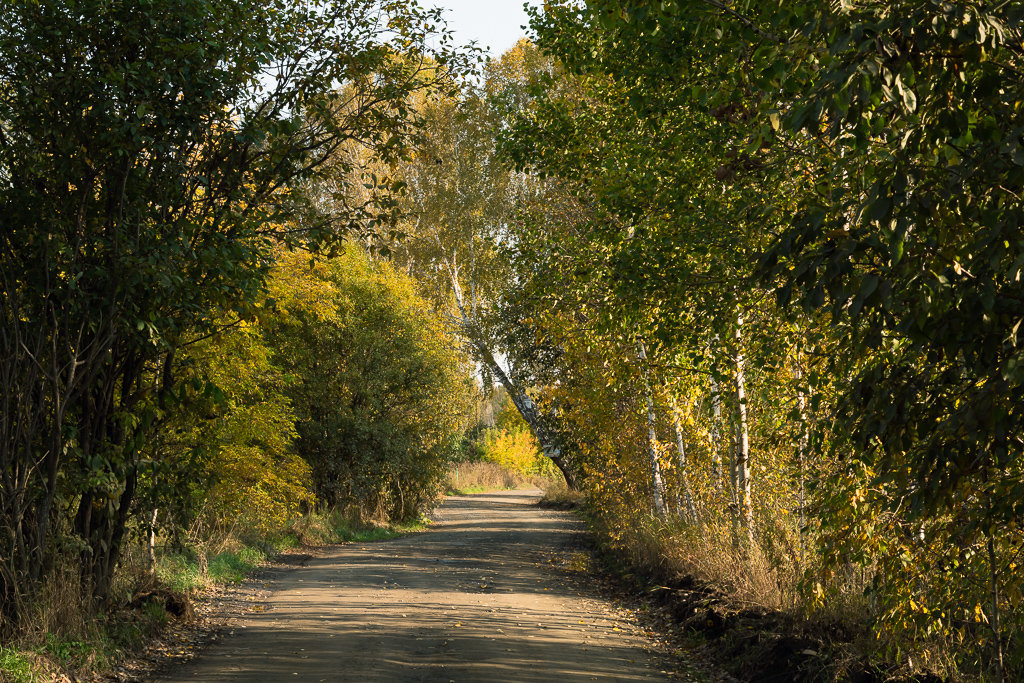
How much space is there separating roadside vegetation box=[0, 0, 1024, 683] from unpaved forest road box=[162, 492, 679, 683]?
1184 millimetres

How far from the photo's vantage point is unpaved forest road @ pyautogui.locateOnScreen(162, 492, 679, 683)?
9.04 metres

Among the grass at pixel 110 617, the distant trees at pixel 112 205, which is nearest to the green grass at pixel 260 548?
the grass at pixel 110 617

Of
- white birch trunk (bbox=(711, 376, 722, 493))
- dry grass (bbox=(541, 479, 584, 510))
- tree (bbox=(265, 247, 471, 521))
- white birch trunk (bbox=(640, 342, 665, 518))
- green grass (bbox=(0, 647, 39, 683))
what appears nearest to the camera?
green grass (bbox=(0, 647, 39, 683))

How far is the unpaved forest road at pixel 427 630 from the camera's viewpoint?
904 cm

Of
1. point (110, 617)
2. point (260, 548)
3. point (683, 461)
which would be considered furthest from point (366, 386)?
point (110, 617)

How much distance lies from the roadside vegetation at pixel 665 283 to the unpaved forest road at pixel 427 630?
1.18 meters

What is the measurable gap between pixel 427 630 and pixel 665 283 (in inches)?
213

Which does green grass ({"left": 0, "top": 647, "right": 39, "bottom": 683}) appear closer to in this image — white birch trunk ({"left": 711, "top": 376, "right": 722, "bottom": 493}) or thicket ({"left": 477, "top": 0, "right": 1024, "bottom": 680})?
thicket ({"left": 477, "top": 0, "right": 1024, "bottom": 680})

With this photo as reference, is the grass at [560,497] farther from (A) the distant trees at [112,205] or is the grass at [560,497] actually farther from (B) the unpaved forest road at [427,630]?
(A) the distant trees at [112,205]

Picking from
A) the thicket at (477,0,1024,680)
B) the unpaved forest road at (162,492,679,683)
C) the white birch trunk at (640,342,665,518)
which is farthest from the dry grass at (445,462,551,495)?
the thicket at (477,0,1024,680)

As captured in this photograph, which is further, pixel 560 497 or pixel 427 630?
pixel 560 497

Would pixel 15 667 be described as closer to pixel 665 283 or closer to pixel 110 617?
pixel 110 617

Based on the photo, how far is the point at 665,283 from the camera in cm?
873

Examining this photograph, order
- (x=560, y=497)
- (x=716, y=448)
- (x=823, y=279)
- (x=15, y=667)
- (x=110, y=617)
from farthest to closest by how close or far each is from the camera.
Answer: (x=560, y=497), (x=716, y=448), (x=110, y=617), (x=15, y=667), (x=823, y=279)
